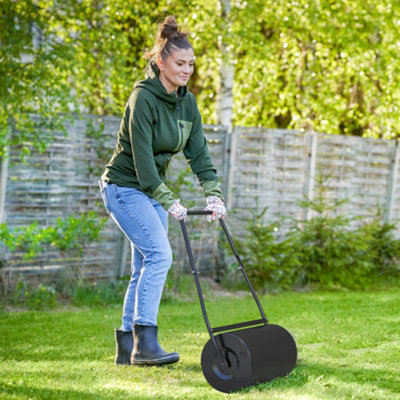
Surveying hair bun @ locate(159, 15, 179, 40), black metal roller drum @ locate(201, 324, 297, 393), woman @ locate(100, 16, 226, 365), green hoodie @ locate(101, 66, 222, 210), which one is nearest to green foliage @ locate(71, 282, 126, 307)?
woman @ locate(100, 16, 226, 365)

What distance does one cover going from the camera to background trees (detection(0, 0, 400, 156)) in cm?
696

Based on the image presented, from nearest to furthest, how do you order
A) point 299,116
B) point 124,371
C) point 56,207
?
point 124,371, point 56,207, point 299,116

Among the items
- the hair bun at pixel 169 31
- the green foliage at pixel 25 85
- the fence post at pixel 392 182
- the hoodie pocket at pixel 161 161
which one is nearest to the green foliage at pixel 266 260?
the green foliage at pixel 25 85

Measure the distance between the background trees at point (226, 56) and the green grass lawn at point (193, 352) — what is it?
198cm

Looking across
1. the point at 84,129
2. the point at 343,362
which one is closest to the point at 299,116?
the point at 84,129

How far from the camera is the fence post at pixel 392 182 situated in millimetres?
10156

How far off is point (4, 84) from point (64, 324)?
7.95 ft

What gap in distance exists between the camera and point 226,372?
367 centimetres

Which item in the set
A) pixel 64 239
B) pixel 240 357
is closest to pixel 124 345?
pixel 240 357

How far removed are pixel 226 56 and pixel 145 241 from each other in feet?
20.2

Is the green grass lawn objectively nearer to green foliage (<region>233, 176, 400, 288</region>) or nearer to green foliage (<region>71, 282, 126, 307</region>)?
green foliage (<region>71, 282, 126, 307</region>)

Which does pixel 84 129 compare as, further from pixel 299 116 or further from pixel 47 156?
pixel 299 116

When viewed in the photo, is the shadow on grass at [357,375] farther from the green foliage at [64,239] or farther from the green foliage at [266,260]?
the green foliage at [266,260]

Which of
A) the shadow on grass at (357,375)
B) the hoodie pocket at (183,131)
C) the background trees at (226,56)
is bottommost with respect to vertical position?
the shadow on grass at (357,375)
